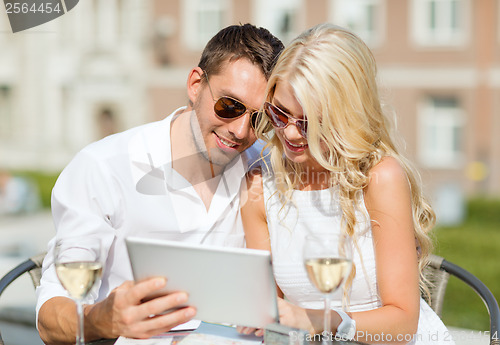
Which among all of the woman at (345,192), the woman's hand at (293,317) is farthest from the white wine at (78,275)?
the woman at (345,192)

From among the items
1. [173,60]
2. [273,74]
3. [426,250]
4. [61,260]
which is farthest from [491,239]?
[173,60]

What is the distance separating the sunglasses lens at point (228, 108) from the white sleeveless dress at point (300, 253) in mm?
313

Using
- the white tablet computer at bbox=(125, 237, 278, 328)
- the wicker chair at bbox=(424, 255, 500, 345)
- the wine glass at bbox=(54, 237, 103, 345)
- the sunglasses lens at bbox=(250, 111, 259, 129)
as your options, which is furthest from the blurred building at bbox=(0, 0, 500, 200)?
the wine glass at bbox=(54, 237, 103, 345)

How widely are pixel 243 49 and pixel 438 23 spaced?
41.5ft

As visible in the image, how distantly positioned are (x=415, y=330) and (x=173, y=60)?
14031 mm

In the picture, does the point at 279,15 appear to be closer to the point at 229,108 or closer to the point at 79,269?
the point at 229,108

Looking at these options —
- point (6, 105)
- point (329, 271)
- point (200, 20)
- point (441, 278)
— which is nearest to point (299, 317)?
point (329, 271)

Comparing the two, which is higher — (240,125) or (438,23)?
(240,125)

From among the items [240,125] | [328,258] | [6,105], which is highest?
[240,125]

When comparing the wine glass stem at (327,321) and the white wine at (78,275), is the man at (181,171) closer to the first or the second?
the white wine at (78,275)

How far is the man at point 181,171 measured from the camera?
2.07 metres

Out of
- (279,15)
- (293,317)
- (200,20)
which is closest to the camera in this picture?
(293,317)

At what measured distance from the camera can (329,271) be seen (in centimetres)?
144

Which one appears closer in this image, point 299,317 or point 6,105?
point 299,317
